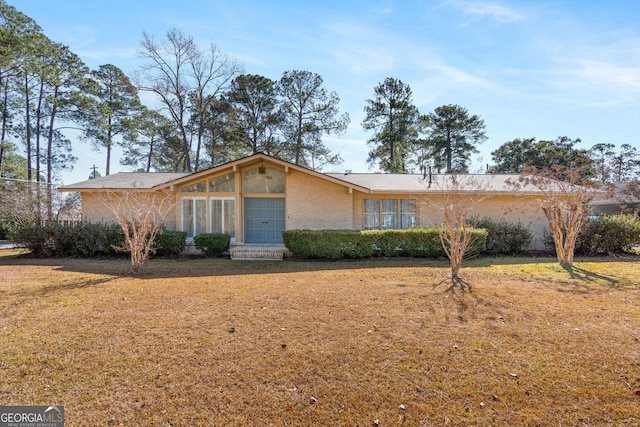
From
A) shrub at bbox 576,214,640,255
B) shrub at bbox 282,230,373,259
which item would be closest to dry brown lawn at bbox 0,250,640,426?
shrub at bbox 282,230,373,259

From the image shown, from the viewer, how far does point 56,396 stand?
2900mm

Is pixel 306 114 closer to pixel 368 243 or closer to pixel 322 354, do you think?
pixel 368 243

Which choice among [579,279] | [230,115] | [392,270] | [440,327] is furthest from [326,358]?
[230,115]

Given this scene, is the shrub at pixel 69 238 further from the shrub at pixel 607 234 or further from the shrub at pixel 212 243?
the shrub at pixel 607 234

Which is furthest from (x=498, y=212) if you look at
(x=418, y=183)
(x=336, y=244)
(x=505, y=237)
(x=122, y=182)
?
(x=122, y=182)

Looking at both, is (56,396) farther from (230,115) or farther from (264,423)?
(230,115)

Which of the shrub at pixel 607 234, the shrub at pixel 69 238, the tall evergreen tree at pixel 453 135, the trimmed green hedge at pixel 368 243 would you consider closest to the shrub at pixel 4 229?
the shrub at pixel 69 238

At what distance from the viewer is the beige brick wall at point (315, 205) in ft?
43.7

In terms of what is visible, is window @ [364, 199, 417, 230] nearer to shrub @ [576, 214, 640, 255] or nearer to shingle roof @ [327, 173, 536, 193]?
shingle roof @ [327, 173, 536, 193]

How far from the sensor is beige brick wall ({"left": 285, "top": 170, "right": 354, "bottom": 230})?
524 inches

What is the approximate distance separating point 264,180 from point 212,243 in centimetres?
363

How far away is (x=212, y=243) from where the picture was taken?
1175 centimetres
